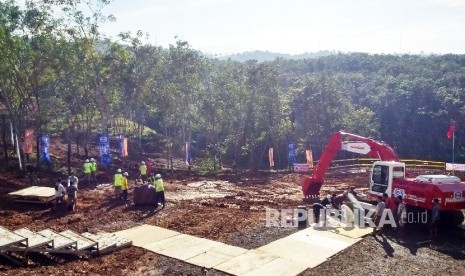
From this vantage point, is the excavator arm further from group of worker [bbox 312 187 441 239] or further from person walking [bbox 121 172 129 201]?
person walking [bbox 121 172 129 201]

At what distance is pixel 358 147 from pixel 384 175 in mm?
2049

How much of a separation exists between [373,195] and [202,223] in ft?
25.0

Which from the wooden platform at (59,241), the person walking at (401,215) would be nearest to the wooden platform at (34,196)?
the wooden platform at (59,241)

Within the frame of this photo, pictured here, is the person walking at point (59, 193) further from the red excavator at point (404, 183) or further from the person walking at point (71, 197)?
the red excavator at point (404, 183)

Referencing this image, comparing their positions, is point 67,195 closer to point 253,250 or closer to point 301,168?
point 253,250

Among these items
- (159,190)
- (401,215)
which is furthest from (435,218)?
(159,190)

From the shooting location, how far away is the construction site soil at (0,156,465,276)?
39.3 feet

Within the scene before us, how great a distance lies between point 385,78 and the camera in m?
69.7

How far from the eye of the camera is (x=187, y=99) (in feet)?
127

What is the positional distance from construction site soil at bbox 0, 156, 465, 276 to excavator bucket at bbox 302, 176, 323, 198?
0.69 m

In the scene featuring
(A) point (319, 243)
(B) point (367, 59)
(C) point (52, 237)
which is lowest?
(A) point (319, 243)

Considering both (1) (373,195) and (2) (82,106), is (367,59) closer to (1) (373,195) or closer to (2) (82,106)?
(2) (82,106)

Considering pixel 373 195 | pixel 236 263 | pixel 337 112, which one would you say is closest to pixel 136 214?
pixel 236 263

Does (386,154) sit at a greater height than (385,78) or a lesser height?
lesser
